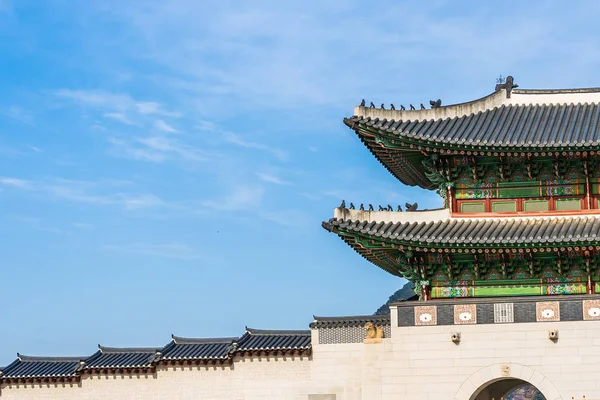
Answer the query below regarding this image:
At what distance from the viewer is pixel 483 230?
106 feet

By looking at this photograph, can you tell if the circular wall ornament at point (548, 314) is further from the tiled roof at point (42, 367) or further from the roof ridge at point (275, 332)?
the tiled roof at point (42, 367)

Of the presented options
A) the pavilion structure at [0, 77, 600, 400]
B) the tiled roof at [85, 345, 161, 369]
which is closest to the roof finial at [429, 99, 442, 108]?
the pavilion structure at [0, 77, 600, 400]

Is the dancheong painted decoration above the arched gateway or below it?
above

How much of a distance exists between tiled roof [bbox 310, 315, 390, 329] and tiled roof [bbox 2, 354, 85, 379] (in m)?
8.59

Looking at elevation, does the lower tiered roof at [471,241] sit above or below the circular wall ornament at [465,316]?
above

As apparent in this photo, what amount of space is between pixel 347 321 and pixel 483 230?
4.83 metres

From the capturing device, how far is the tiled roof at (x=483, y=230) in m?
31.2

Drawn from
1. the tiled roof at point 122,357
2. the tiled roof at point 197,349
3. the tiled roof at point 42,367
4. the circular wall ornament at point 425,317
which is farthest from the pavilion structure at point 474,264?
the tiled roof at point 42,367

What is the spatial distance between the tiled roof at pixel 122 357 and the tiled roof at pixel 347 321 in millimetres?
5766

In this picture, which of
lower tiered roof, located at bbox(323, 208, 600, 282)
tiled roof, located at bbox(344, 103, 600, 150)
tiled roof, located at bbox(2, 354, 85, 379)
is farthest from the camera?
tiled roof, located at bbox(2, 354, 85, 379)

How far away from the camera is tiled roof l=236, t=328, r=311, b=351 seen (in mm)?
35812

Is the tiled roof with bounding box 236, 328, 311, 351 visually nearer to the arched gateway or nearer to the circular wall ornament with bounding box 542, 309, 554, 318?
the arched gateway

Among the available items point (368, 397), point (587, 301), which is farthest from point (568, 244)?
point (368, 397)

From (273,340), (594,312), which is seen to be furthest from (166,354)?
(594,312)
